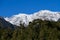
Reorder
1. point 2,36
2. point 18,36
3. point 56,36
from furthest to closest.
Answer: point 2,36
point 18,36
point 56,36

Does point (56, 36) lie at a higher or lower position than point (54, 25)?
lower

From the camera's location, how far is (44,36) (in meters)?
86.2

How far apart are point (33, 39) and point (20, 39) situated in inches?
185

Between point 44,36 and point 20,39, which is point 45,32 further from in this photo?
point 20,39

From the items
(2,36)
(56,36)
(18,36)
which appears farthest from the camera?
(2,36)

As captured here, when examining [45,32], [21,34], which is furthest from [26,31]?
[45,32]

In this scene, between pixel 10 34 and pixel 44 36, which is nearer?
pixel 44 36

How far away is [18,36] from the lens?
Result: 92.9 metres

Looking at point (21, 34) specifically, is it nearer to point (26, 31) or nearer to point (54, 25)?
point (26, 31)

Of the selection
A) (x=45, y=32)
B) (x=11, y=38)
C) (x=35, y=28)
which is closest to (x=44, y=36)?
(x=45, y=32)

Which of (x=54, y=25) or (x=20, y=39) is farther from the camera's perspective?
(x=54, y=25)

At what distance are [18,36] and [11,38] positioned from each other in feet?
14.9

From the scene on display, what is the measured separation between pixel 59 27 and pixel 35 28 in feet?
29.5

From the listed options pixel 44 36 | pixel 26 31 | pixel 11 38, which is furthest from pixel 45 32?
pixel 11 38
